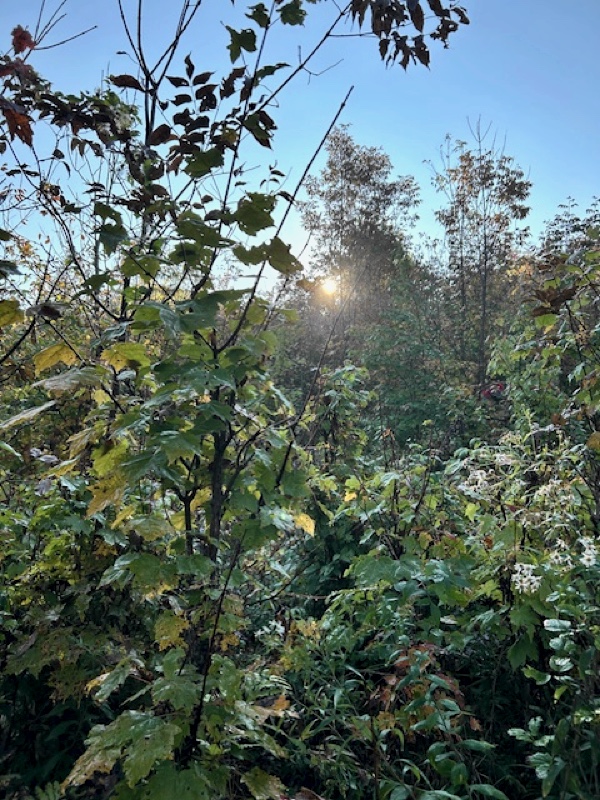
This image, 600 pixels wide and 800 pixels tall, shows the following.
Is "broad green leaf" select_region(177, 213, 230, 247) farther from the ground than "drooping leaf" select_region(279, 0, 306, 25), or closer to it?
closer to it

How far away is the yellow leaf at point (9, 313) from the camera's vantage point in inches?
48.7

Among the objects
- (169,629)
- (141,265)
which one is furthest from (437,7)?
(169,629)

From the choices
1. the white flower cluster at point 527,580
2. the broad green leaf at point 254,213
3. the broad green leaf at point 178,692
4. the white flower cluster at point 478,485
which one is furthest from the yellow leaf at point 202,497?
the white flower cluster at point 478,485

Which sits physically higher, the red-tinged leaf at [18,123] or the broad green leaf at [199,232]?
the red-tinged leaf at [18,123]

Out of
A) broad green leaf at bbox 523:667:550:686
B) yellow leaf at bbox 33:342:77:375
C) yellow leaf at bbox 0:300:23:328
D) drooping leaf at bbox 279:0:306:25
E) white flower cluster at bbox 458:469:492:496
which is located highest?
drooping leaf at bbox 279:0:306:25

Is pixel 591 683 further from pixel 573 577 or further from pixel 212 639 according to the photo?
pixel 212 639

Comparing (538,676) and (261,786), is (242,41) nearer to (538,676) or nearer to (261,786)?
(261,786)

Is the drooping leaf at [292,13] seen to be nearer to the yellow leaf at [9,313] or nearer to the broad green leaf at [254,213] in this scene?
the broad green leaf at [254,213]

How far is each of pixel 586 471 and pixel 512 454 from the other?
36cm

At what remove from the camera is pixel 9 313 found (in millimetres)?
1244

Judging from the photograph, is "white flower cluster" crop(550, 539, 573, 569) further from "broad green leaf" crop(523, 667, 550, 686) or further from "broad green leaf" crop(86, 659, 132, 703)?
"broad green leaf" crop(86, 659, 132, 703)

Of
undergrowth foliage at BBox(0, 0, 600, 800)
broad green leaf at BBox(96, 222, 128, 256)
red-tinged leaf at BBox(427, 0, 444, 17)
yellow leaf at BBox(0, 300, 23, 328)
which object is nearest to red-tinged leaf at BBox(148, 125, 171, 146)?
undergrowth foliage at BBox(0, 0, 600, 800)

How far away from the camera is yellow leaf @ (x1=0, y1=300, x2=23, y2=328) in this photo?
1237mm

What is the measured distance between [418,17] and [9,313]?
1.22 metres
